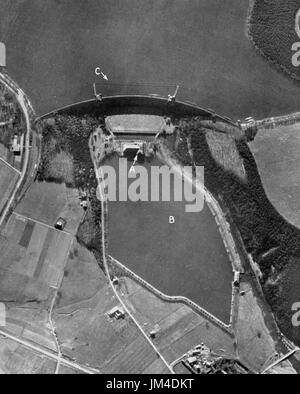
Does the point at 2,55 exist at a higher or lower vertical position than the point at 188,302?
higher

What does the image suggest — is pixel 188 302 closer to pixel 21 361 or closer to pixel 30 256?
pixel 30 256

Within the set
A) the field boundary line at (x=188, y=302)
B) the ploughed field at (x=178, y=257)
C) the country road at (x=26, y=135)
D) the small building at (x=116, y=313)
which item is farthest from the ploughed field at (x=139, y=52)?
the small building at (x=116, y=313)

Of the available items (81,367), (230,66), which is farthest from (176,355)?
(230,66)

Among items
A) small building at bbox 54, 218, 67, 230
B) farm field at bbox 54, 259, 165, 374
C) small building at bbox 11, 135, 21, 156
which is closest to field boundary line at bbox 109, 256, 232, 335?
farm field at bbox 54, 259, 165, 374

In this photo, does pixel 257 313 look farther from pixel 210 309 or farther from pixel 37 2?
pixel 37 2

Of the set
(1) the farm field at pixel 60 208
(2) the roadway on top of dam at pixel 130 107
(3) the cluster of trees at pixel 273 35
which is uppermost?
(3) the cluster of trees at pixel 273 35

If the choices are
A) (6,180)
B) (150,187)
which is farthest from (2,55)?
(150,187)

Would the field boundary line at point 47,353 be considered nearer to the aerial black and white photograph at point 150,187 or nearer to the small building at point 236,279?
the aerial black and white photograph at point 150,187
